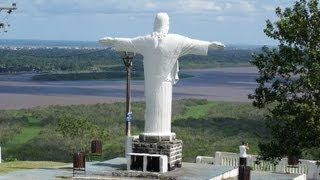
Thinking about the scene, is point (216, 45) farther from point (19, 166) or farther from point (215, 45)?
point (19, 166)

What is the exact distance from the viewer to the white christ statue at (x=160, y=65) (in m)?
20.1

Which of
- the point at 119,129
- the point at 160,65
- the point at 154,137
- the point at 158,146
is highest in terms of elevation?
the point at 160,65

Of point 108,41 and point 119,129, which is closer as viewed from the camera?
point 108,41

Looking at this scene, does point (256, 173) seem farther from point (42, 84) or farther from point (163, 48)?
point (42, 84)

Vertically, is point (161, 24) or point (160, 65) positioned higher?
point (161, 24)

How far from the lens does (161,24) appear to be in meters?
20.3

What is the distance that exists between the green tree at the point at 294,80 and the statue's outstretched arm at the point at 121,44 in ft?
17.7

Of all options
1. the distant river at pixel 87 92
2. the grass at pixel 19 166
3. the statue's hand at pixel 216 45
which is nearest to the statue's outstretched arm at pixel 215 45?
the statue's hand at pixel 216 45

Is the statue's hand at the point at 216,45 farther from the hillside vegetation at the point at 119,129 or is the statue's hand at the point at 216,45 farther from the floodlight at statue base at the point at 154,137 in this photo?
the hillside vegetation at the point at 119,129

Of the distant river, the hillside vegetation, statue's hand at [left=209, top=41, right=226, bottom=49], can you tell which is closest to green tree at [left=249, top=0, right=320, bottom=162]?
statue's hand at [left=209, top=41, right=226, bottom=49]

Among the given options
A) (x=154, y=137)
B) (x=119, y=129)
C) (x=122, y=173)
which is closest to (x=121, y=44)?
(x=154, y=137)

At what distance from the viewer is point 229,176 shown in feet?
68.2

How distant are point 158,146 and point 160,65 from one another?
232 cm

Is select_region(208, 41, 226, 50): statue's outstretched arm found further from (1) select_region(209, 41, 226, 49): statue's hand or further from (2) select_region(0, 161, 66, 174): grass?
(2) select_region(0, 161, 66, 174): grass
